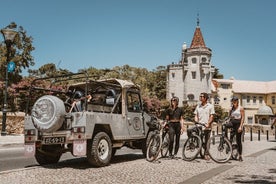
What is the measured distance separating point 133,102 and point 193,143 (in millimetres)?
2166

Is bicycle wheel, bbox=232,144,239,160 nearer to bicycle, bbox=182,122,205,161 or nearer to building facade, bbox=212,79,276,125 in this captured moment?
bicycle, bbox=182,122,205,161

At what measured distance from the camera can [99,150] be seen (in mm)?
8914

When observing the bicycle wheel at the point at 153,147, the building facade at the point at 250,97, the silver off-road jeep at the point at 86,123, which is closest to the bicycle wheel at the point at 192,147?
the bicycle wheel at the point at 153,147

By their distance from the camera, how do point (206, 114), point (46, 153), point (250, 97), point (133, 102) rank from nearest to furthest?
point (46, 153) → point (133, 102) → point (206, 114) → point (250, 97)

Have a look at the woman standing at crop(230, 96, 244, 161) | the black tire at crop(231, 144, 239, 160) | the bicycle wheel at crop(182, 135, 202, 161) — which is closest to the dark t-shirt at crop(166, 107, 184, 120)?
the bicycle wheel at crop(182, 135, 202, 161)

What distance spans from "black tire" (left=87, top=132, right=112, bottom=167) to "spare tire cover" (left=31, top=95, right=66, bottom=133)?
3.07 feet

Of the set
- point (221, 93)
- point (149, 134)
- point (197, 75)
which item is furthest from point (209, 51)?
point (149, 134)

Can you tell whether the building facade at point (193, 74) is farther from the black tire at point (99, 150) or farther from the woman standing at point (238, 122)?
the black tire at point (99, 150)

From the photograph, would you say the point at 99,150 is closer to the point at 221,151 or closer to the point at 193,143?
the point at 193,143

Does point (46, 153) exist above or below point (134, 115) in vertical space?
below

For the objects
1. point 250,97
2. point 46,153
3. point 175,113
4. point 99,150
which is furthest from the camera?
point 250,97

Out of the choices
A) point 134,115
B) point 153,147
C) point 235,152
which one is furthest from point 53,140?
point 235,152

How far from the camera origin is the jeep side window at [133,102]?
10.4 m

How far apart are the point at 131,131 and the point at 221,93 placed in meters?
74.9
